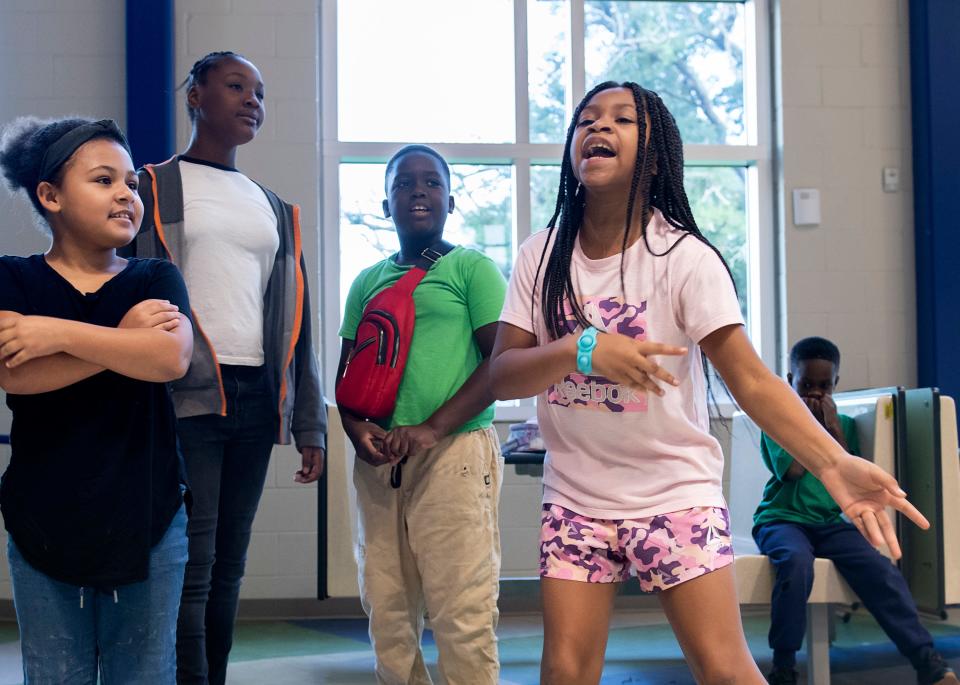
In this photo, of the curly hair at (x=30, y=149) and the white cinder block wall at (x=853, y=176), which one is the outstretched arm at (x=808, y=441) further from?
the white cinder block wall at (x=853, y=176)

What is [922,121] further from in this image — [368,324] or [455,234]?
[368,324]

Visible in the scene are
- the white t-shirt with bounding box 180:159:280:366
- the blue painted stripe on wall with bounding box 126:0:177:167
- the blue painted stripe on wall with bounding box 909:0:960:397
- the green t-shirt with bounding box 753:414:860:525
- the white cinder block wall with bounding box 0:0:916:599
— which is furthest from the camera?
the blue painted stripe on wall with bounding box 909:0:960:397

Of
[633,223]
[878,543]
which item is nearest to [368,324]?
[633,223]

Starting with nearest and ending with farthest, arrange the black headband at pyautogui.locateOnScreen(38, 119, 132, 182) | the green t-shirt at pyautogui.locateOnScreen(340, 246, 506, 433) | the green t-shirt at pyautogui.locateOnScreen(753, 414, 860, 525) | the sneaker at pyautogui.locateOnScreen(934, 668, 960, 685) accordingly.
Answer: the black headband at pyautogui.locateOnScreen(38, 119, 132, 182) → the green t-shirt at pyautogui.locateOnScreen(340, 246, 506, 433) → the sneaker at pyautogui.locateOnScreen(934, 668, 960, 685) → the green t-shirt at pyautogui.locateOnScreen(753, 414, 860, 525)

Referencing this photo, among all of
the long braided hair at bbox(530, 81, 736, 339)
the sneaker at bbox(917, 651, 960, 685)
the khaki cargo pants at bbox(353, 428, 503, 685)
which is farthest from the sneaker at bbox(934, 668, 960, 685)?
the long braided hair at bbox(530, 81, 736, 339)

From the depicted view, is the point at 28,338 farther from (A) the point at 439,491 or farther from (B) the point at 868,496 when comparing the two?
(B) the point at 868,496

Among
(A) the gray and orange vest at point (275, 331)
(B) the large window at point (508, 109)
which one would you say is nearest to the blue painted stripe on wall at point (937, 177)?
(B) the large window at point (508, 109)

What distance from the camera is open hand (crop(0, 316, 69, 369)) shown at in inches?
66.7

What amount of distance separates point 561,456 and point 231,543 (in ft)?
3.29

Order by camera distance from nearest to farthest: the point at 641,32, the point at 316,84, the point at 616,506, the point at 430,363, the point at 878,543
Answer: the point at 878,543, the point at 616,506, the point at 430,363, the point at 316,84, the point at 641,32

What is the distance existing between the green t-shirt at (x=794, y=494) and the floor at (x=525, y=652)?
1.96 ft

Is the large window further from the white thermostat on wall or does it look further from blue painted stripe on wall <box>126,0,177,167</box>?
blue painted stripe on wall <box>126,0,177,167</box>

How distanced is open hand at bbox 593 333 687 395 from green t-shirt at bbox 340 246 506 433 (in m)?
1.05

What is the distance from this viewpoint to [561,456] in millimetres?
1915
